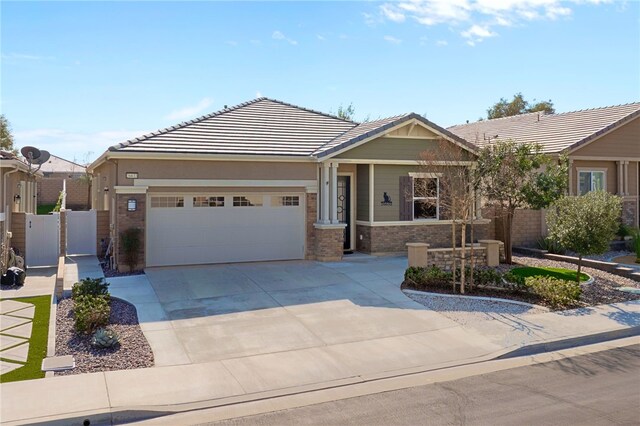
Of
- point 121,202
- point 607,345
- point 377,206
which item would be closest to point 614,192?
point 377,206

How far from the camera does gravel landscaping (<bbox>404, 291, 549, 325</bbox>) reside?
1062 cm

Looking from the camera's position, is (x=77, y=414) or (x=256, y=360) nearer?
(x=77, y=414)

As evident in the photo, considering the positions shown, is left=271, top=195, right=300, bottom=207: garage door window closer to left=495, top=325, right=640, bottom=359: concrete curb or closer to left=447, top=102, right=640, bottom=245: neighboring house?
left=447, top=102, right=640, bottom=245: neighboring house

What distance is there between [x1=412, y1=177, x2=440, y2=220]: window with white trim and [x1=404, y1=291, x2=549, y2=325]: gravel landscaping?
242 inches

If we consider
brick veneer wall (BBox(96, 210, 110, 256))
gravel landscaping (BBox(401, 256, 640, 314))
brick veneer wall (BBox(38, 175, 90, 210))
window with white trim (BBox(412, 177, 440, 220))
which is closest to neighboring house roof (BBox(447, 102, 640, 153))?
window with white trim (BBox(412, 177, 440, 220))

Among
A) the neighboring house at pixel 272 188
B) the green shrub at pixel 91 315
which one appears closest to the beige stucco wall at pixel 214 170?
the neighboring house at pixel 272 188

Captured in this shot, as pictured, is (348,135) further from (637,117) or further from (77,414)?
(77,414)

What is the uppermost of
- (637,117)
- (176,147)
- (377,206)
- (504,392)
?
(637,117)

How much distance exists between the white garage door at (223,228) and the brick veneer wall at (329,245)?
1.88 feet

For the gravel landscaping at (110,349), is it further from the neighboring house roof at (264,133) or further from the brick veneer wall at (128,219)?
the neighboring house roof at (264,133)

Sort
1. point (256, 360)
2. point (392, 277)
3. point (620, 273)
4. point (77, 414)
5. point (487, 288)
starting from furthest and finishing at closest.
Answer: point (620, 273), point (392, 277), point (487, 288), point (256, 360), point (77, 414)

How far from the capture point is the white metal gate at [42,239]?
15930 millimetres

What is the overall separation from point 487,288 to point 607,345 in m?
3.55

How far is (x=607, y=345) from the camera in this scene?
9.31m
